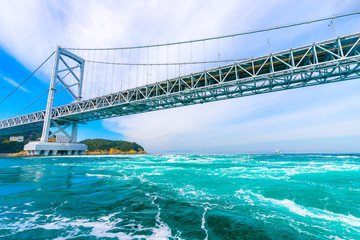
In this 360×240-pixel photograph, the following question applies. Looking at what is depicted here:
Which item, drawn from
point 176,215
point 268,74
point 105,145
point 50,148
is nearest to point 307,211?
point 176,215

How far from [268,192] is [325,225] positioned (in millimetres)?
3237

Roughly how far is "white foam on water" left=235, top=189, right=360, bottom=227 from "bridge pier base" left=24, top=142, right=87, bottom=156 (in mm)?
46783

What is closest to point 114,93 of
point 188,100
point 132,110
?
point 132,110

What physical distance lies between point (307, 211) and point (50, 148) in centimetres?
4951

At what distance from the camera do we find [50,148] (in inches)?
1487

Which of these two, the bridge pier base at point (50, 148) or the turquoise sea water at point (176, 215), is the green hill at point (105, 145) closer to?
the bridge pier base at point (50, 148)

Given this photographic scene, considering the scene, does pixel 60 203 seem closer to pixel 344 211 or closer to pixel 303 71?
pixel 344 211

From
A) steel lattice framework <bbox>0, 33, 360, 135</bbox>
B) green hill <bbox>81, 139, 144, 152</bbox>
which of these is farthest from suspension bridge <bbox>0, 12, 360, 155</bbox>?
green hill <bbox>81, 139, 144, 152</bbox>

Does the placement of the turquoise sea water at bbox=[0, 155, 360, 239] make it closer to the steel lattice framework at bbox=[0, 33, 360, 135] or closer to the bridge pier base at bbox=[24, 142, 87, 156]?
the steel lattice framework at bbox=[0, 33, 360, 135]

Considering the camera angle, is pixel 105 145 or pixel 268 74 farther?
pixel 105 145

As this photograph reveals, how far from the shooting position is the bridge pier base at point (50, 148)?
36188 mm

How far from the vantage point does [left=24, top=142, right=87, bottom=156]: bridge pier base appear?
3619 cm

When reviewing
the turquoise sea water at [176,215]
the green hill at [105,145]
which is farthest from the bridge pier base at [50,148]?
the green hill at [105,145]

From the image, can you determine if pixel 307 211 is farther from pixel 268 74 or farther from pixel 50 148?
pixel 50 148
